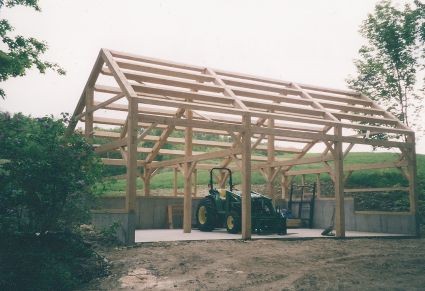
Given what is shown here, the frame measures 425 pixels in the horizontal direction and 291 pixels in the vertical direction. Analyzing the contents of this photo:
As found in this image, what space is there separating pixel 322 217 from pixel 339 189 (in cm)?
548

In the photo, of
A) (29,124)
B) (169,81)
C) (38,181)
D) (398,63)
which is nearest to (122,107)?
(169,81)

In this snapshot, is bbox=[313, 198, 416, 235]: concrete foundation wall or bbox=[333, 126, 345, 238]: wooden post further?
bbox=[313, 198, 416, 235]: concrete foundation wall

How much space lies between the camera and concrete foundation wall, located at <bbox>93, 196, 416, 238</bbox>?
15195 mm

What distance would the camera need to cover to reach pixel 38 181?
784 centimetres

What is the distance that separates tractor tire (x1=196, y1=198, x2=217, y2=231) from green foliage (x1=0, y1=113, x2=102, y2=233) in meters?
5.79

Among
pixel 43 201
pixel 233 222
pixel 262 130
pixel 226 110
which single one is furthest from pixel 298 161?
pixel 43 201

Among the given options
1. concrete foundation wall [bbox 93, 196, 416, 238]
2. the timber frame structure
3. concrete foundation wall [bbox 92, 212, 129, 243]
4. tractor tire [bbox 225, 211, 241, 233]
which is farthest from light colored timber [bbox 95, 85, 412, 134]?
concrete foundation wall [bbox 93, 196, 416, 238]

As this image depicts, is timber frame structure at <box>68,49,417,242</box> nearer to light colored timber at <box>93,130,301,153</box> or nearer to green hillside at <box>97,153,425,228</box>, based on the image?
light colored timber at <box>93,130,301,153</box>

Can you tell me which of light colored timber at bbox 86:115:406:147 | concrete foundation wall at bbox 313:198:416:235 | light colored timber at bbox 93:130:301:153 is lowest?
concrete foundation wall at bbox 313:198:416:235

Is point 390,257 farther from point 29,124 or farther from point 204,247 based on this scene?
point 29,124

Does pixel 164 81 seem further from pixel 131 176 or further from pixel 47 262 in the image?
pixel 47 262

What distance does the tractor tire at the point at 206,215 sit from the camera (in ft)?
45.9

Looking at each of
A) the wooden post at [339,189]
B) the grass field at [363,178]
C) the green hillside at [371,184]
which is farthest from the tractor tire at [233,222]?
the grass field at [363,178]

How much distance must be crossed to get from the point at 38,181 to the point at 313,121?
27.2ft
